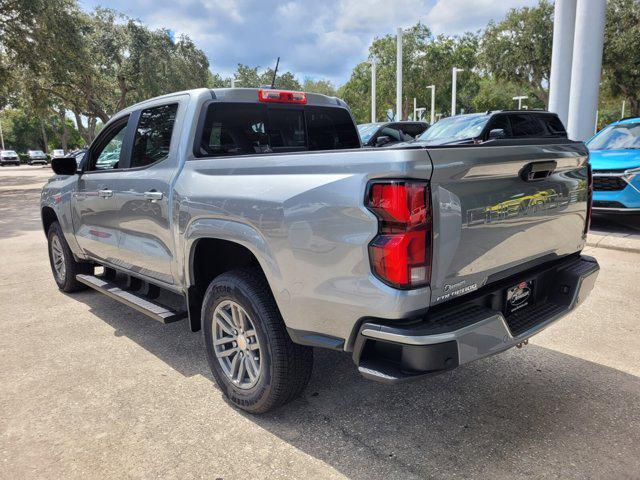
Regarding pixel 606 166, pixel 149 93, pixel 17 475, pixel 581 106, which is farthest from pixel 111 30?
pixel 17 475

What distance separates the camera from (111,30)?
26719mm

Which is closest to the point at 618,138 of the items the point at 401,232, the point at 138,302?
the point at 401,232

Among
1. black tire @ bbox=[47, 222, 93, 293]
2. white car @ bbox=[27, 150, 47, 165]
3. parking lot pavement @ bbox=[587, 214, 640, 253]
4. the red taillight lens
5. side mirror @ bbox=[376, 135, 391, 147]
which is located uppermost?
the red taillight lens

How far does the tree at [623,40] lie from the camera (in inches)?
850

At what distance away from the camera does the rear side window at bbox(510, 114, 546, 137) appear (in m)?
9.20

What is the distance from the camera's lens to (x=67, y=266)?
534cm

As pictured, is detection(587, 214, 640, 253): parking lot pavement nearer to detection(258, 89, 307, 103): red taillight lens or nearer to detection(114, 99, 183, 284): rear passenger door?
detection(258, 89, 307, 103): red taillight lens

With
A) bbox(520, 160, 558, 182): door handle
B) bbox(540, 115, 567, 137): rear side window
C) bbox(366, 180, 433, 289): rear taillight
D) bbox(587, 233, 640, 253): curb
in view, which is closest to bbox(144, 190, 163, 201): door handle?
bbox(366, 180, 433, 289): rear taillight

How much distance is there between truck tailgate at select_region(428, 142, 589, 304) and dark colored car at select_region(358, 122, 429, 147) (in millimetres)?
8693

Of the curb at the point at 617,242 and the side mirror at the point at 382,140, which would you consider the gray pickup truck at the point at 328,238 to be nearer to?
the curb at the point at 617,242

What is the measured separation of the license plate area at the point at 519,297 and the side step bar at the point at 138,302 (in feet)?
7.06

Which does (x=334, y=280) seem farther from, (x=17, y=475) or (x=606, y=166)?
(x=606, y=166)

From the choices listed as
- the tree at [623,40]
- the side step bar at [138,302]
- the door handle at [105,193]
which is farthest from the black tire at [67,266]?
the tree at [623,40]

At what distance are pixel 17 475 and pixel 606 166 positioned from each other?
8.43 metres
